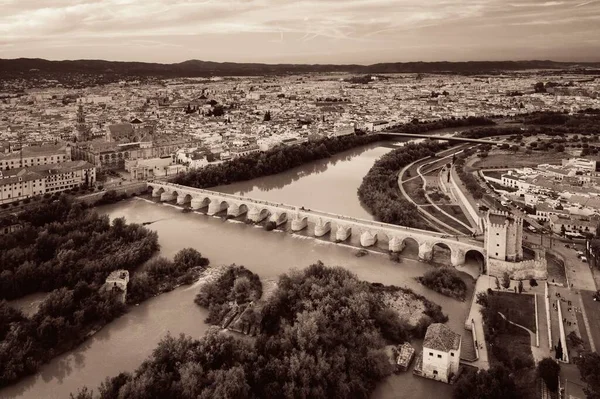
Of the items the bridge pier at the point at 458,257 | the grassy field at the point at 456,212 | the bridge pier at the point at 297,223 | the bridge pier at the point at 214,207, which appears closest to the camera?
the bridge pier at the point at 458,257

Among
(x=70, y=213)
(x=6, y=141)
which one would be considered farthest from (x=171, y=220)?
(x=6, y=141)

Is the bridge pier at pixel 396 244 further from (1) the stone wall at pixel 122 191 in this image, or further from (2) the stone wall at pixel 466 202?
(1) the stone wall at pixel 122 191

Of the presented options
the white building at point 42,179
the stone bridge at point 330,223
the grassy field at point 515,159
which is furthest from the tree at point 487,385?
the grassy field at point 515,159

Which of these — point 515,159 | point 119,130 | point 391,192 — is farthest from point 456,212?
point 119,130

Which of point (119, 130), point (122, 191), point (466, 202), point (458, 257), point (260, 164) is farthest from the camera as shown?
point (119, 130)

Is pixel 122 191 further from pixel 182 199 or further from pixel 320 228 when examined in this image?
pixel 320 228

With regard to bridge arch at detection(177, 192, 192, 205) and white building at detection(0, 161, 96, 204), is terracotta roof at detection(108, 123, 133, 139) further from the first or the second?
bridge arch at detection(177, 192, 192, 205)
